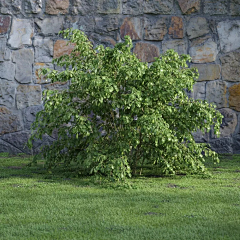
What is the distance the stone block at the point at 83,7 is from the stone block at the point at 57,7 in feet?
0.36

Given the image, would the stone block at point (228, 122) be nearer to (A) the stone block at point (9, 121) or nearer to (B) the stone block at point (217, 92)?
(B) the stone block at point (217, 92)

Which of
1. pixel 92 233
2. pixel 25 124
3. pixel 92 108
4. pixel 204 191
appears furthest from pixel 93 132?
pixel 25 124

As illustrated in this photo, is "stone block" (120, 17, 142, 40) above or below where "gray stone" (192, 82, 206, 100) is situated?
above

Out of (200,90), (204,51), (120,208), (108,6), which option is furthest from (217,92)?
(120,208)

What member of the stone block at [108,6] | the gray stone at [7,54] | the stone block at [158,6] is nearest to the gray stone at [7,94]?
the gray stone at [7,54]

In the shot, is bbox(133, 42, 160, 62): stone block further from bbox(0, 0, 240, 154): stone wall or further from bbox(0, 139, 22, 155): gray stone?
bbox(0, 139, 22, 155): gray stone

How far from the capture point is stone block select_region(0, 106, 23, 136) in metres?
6.07

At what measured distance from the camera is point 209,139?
20.1 feet

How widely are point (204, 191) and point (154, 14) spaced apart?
3342mm

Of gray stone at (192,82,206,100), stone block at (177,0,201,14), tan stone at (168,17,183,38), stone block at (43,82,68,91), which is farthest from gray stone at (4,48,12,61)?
gray stone at (192,82,206,100)

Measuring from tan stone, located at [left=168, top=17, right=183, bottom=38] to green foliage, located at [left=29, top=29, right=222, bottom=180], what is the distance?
185cm

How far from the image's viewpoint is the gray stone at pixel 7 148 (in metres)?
6.10

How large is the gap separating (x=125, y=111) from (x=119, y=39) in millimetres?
2231

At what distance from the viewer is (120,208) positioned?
2.93 metres
